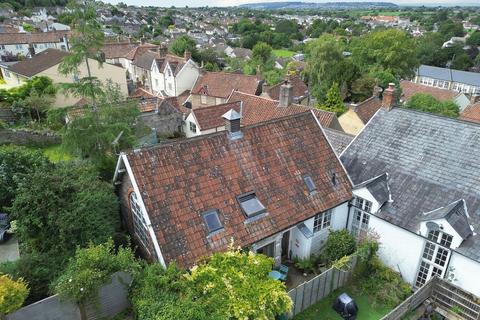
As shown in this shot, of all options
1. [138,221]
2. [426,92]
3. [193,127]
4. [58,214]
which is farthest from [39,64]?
[426,92]

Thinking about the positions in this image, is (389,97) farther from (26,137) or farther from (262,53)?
(262,53)

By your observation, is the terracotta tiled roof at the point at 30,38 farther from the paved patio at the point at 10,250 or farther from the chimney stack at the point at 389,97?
the chimney stack at the point at 389,97

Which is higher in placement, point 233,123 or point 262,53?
point 233,123

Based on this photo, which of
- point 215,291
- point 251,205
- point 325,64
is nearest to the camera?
point 215,291

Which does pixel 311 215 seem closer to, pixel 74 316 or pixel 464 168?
pixel 464 168

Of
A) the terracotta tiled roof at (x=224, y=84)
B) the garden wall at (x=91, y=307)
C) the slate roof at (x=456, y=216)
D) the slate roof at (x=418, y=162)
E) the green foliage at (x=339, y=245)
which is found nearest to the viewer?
the garden wall at (x=91, y=307)

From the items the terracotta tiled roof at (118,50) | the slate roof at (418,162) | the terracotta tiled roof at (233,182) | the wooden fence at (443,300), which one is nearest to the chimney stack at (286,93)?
the terracotta tiled roof at (233,182)

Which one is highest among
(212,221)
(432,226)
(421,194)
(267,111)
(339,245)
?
(212,221)
